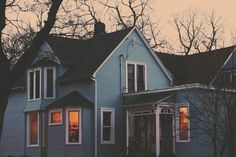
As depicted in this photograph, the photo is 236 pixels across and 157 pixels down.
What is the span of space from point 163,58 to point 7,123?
13199mm

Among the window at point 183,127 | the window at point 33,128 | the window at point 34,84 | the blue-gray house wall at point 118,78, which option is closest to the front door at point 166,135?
the window at point 183,127

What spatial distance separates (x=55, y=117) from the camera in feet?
118

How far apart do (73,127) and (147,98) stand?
4.85 metres

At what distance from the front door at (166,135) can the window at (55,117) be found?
6.35 meters

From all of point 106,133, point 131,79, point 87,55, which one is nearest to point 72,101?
point 106,133

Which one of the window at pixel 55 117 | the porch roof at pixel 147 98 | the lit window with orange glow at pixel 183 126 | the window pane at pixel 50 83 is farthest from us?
the window pane at pixel 50 83

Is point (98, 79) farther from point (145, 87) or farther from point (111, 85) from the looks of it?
point (145, 87)

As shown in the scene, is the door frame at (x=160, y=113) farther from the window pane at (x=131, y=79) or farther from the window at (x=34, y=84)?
the window at (x=34, y=84)

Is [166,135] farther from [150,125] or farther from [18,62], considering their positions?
[18,62]

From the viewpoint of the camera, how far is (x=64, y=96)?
3650 cm

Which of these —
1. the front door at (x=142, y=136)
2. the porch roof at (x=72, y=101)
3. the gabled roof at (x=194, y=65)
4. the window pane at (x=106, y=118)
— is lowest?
the front door at (x=142, y=136)

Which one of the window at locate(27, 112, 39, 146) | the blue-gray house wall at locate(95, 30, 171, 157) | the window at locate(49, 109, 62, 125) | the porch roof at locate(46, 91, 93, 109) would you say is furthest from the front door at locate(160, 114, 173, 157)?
the window at locate(27, 112, 39, 146)

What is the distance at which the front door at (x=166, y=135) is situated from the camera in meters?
33.2

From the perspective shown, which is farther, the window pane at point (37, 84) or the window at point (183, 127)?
the window pane at point (37, 84)
